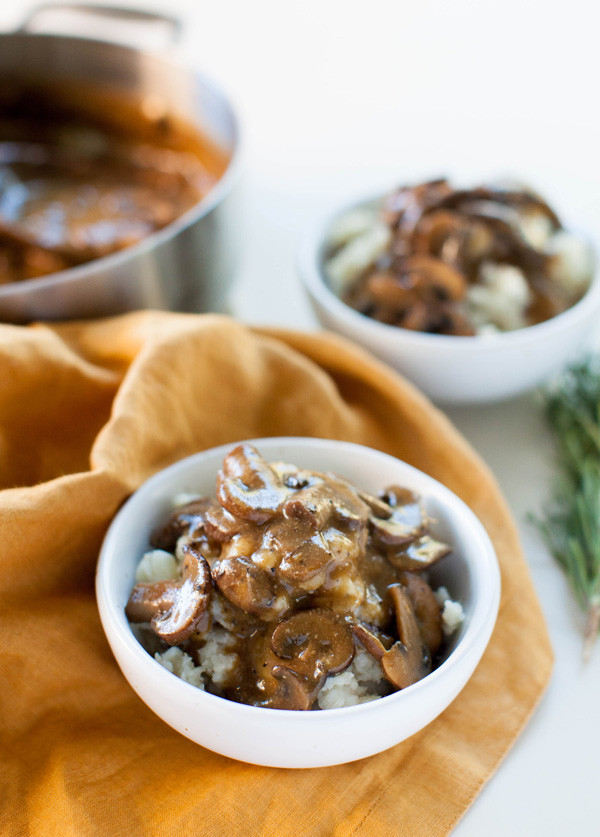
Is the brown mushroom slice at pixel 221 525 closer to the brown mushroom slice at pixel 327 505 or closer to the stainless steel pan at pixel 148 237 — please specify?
the brown mushroom slice at pixel 327 505

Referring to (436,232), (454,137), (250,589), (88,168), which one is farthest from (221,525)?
(454,137)

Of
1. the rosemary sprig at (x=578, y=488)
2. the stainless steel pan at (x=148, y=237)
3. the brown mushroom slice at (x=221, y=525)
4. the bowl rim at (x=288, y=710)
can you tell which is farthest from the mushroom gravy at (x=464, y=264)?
the brown mushroom slice at (x=221, y=525)

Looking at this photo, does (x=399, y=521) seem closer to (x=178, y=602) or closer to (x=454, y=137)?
(x=178, y=602)

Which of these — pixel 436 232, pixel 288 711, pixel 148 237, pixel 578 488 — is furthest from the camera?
pixel 148 237

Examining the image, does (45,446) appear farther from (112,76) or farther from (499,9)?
(499,9)

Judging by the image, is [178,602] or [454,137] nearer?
[178,602]

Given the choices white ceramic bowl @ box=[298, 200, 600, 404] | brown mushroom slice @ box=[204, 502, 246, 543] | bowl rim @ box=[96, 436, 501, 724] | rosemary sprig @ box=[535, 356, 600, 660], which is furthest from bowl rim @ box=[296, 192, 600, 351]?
brown mushroom slice @ box=[204, 502, 246, 543]

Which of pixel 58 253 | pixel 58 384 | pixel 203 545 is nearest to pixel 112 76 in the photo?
pixel 58 253
